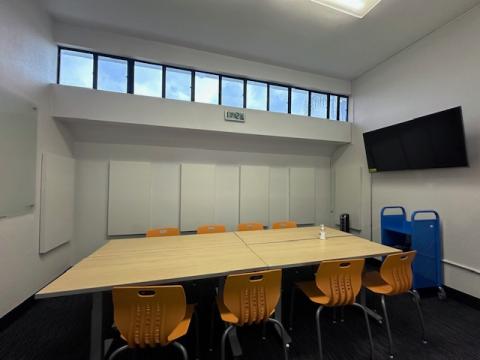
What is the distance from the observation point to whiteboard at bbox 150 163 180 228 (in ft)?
12.2

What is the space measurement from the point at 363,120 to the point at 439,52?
145 centimetres

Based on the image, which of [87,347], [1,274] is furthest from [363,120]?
[1,274]

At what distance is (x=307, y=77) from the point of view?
4.20 metres

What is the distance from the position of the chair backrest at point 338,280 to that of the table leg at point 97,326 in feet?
5.64

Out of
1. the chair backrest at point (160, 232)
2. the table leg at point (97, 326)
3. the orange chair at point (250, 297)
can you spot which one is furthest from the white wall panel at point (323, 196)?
the table leg at point (97, 326)

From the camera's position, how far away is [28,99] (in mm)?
2381

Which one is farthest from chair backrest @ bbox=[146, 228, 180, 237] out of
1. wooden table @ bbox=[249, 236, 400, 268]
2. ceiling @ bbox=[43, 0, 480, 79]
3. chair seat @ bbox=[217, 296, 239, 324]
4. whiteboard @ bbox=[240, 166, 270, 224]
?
ceiling @ bbox=[43, 0, 480, 79]

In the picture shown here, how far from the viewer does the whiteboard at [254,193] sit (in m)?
4.20

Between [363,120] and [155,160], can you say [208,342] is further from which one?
[363,120]

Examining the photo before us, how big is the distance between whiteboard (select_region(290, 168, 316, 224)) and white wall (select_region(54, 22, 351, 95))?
74.2 inches

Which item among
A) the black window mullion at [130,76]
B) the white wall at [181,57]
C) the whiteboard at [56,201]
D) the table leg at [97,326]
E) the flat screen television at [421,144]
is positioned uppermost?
the white wall at [181,57]

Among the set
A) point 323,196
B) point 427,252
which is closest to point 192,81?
point 323,196

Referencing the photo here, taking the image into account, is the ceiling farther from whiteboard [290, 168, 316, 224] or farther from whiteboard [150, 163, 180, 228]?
whiteboard [290, 168, 316, 224]

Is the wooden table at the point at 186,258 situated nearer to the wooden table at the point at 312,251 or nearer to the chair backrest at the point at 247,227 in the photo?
the wooden table at the point at 312,251
